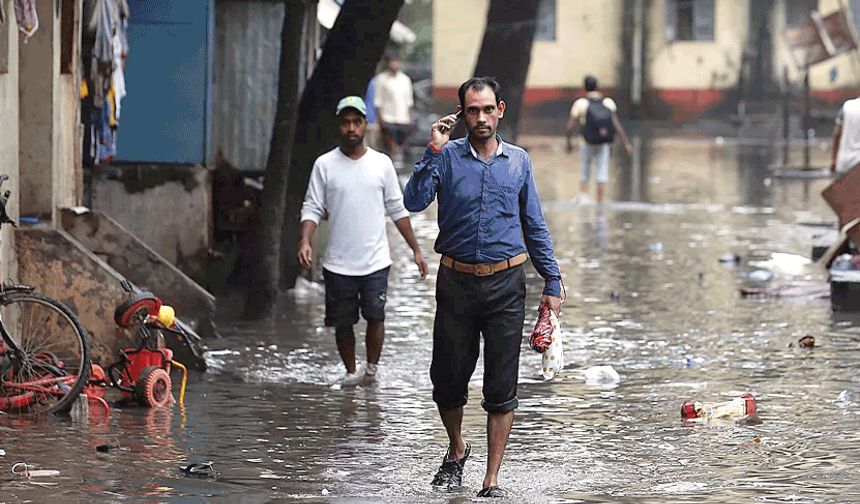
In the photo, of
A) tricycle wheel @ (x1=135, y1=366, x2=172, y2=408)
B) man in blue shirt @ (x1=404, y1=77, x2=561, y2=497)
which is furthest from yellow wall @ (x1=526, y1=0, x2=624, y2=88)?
man in blue shirt @ (x1=404, y1=77, x2=561, y2=497)

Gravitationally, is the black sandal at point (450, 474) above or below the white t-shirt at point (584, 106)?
below

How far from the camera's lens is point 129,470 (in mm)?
7242

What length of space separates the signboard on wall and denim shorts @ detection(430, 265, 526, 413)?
23.9m

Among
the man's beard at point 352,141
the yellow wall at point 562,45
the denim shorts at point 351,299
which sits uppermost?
the yellow wall at point 562,45

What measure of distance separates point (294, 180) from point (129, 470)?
6239mm

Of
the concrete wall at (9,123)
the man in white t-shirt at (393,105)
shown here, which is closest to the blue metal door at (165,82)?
the concrete wall at (9,123)

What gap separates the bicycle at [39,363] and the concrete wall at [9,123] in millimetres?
870

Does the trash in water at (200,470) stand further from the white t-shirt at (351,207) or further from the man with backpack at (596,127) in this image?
Answer: the man with backpack at (596,127)

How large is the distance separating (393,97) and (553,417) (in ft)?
63.4

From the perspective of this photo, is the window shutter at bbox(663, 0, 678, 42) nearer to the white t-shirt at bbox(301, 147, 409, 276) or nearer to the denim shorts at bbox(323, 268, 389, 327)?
the white t-shirt at bbox(301, 147, 409, 276)

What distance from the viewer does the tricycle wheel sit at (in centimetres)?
879

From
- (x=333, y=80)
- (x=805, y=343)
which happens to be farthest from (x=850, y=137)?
(x=333, y=80)

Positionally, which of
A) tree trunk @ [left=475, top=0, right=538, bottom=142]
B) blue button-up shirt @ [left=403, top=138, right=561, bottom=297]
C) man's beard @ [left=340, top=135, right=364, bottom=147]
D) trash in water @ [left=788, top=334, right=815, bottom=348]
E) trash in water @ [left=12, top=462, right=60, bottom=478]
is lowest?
trash in water @ [left=12, top=462, right=60, bottom=478]

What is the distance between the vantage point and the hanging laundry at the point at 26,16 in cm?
945
